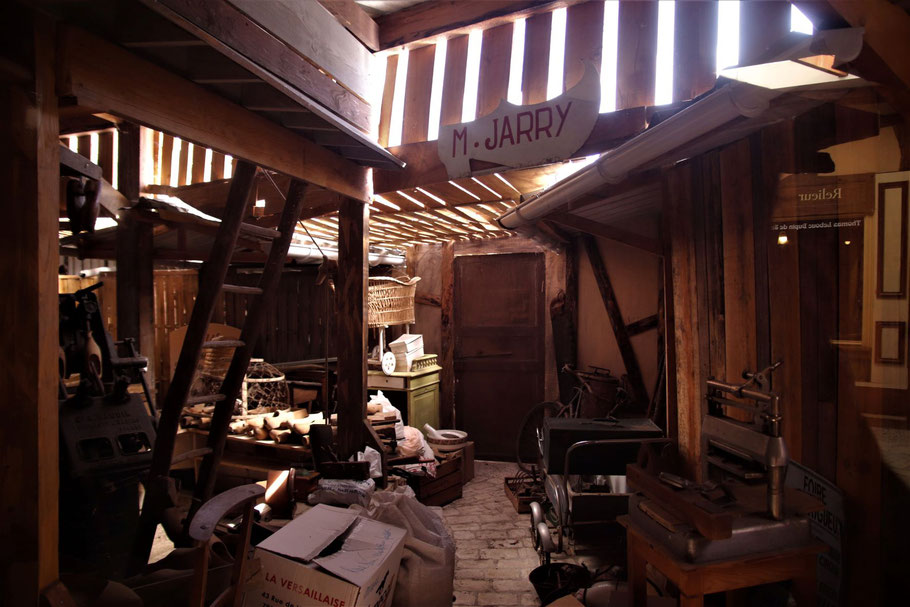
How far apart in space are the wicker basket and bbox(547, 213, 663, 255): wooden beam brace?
2829 mm

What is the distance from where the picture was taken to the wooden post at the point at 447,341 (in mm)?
8883

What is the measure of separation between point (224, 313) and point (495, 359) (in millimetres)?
5903

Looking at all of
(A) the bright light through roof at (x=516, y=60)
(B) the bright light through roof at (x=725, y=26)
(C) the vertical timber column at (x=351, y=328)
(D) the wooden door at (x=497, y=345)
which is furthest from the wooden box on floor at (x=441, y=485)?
(B) the bright light through roof at (x=725, y=26)

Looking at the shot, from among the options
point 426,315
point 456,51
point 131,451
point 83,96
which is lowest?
point 131,451

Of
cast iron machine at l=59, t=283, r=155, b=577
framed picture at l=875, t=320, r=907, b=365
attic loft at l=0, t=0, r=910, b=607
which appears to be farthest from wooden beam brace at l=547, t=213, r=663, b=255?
cast iron machine at l=59, t=283, r=155, b=577

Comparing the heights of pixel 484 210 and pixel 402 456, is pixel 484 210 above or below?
above

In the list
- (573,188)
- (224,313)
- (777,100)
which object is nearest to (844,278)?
(777,100)

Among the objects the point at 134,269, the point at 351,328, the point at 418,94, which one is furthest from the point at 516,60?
the point at 134,269

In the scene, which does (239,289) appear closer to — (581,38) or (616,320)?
(581,38)

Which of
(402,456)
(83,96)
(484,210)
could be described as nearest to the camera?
(83,96)

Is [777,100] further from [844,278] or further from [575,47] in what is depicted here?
[575,47]

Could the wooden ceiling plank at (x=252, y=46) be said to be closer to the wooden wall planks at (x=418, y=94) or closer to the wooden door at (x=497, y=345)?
the wooden wall planks at (x=418, y=94)

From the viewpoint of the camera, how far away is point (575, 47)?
3.76 metres

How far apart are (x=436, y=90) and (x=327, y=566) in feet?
12.5
